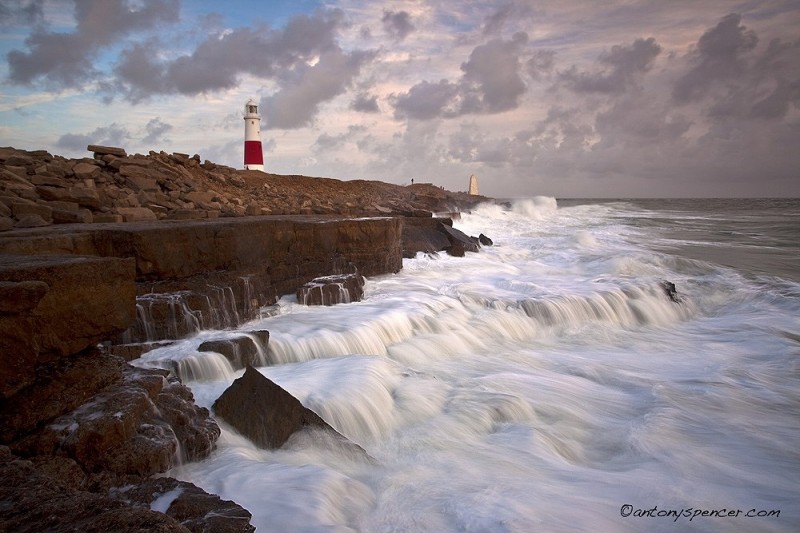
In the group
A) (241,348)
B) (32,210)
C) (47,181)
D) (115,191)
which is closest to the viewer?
(241,348)

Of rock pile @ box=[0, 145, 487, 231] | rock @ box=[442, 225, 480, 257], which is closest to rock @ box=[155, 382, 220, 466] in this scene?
rock pile @ box=[0, 145, 487, 231]

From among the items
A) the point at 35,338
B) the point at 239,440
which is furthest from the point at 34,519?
the point at 239,440

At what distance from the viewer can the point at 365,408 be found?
4516 mm

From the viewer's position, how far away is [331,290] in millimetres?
7633

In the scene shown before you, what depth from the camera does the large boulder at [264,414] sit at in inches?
148

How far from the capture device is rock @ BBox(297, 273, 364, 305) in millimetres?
7422

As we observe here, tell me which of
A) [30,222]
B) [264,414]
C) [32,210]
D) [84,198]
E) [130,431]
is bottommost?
[264,414]

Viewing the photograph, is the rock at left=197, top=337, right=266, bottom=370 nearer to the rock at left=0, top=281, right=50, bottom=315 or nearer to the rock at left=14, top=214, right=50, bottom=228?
the rock at left=0, top=281, right=50, bottom=315

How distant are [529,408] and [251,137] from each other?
24.2m

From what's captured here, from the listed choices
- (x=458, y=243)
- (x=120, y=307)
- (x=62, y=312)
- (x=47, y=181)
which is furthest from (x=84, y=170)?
(x=458, y=243)

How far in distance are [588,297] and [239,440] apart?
6421 millimetres

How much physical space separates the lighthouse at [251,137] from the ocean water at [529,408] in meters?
19.0

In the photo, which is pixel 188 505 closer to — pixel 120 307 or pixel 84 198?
pixel 120 307

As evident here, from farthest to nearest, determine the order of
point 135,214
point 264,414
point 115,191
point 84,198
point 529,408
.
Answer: point 115,191 → point 135,214 → point 84,198 → point 529,408 → point 264,414
